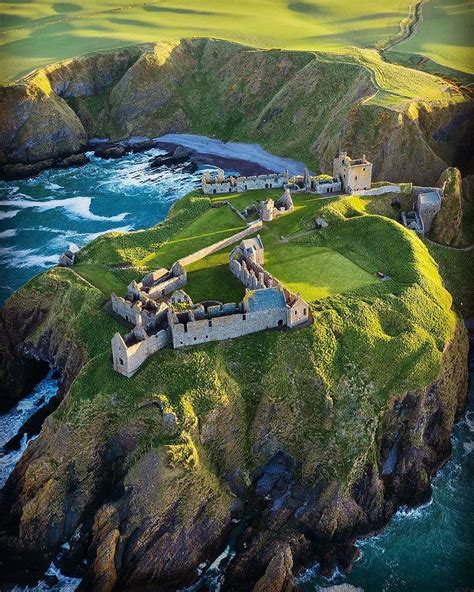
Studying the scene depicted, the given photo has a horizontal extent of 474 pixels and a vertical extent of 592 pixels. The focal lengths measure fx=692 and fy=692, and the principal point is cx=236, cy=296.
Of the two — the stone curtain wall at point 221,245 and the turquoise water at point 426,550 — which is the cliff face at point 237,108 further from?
the turquoise water at point 426,550

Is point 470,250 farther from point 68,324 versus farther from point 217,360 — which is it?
point 68,324

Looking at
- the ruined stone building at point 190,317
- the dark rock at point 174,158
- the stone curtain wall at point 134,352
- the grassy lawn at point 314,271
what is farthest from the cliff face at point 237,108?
the stone curtain wall at point 134,352

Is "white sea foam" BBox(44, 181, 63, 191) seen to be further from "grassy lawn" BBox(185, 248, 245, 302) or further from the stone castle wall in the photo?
"grassy lawn" BBox(185, 248, 245, 302)

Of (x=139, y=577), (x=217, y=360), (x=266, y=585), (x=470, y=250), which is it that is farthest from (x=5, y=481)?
(x=470, y=250)

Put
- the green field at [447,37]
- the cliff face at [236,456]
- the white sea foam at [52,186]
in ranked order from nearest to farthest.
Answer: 1. the cliff face at [236,456]
2. the white sea foam at [52,186]
3. the green field at [447,37]

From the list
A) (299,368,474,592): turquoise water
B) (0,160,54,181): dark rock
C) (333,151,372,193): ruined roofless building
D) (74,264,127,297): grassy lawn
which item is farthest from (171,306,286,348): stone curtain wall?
(0,160,54,181): dark rock
